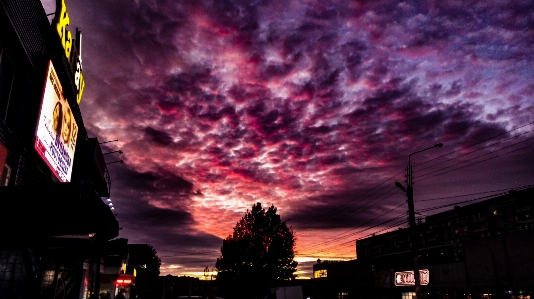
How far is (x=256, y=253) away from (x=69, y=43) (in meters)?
59.4

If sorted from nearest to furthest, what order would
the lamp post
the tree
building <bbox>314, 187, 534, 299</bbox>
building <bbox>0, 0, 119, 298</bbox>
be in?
building <bbox>0, 0, 119, 298</bbox>, the lamp post, building <bbox>314, 187, 534, 299</bbox>, the tree

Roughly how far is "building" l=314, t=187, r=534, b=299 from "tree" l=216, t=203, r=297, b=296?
8685mm

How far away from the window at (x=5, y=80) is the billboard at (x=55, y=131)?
34.5 inches

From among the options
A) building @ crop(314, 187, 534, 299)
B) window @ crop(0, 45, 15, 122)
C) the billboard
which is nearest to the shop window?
building @ crop(314, 187, 534, 299)

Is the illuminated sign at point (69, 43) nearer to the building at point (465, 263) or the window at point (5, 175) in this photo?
the window at point (5, 175)

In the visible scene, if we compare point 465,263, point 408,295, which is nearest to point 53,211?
point 465,263

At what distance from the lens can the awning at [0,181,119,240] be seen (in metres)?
8.30

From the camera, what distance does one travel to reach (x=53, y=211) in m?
8.83

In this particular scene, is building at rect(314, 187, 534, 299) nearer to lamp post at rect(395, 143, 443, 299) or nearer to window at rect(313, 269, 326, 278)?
lamp post at rect(395, 143, 443, 299)

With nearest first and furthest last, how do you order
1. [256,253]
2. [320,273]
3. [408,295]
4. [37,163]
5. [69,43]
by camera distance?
1. [37,163]
2. [69,43]
3. [408,295]
4. [256,253]
5. [320,273]

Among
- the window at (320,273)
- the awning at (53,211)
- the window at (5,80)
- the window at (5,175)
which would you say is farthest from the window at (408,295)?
the window at (320,273)

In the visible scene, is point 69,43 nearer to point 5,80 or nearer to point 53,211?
point 5,80

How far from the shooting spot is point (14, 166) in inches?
430

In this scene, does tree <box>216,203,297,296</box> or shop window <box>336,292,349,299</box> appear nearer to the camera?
shop window <box>336,292,349,299</box>
